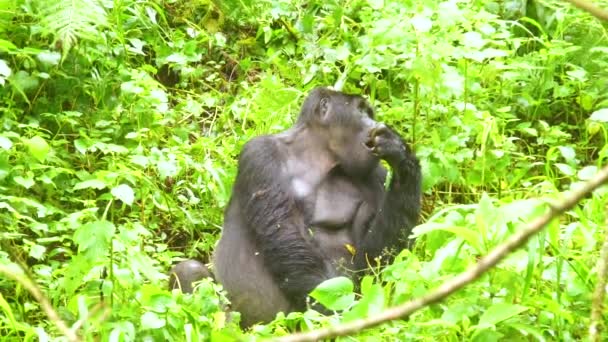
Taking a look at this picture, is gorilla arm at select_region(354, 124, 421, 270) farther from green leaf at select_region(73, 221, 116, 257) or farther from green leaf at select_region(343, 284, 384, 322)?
green leaf at select_region(343, 284, 384, 322)

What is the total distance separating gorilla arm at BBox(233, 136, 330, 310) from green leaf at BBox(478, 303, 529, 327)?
1.48 m

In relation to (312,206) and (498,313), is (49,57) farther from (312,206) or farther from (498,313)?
(498,313)

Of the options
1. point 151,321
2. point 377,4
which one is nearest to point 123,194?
point 151,321

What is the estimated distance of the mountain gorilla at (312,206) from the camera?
403cm

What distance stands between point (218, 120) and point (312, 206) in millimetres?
1369

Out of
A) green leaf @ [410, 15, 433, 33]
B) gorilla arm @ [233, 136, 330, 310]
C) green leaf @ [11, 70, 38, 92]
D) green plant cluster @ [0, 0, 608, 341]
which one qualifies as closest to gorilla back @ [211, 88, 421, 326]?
gorilla arm @ [233, 136, 330, 310]

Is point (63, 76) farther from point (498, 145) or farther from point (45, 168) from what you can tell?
point (498, 145)

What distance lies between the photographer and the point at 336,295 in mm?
2730

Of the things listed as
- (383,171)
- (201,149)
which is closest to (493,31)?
(383,171)

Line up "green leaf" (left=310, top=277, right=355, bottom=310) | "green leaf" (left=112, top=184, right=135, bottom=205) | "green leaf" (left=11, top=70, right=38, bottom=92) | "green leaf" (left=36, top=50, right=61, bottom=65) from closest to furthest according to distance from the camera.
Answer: "green leaf" (left=310, top=277, right=355, bottom=310)
"green leaf" (left=112, top=184, right=135, bottom=205)
"green leaf" (left=11, top=70, right=38, bottom=92)
"green leaf" (left=36, top=50, right=61, bottom=65)

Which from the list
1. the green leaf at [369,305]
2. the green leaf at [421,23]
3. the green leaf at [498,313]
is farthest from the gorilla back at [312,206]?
the green leaf at [498,313]

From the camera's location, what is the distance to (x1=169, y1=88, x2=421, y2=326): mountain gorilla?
4.03 metres

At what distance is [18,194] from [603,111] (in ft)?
7.85

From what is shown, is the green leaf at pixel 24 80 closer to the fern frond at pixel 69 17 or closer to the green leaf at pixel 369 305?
the fern frond at pixel 69 17
